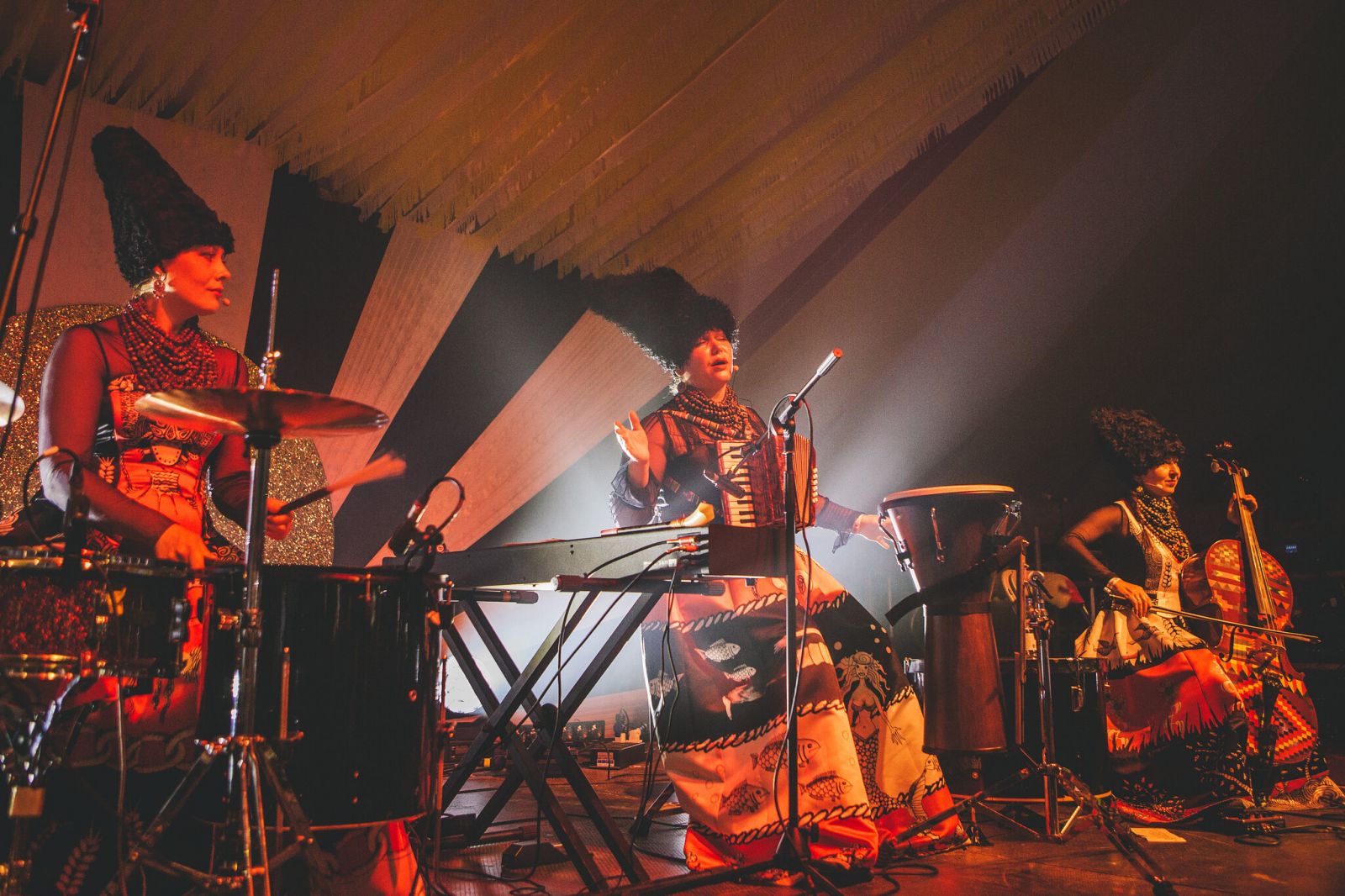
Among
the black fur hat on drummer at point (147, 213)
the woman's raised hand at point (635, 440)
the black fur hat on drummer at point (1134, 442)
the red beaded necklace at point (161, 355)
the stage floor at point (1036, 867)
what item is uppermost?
the black fur hat on drummer at point (147, 213)

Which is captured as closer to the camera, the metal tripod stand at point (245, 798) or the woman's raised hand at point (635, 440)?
the metal tripod stand at point (245, 798)

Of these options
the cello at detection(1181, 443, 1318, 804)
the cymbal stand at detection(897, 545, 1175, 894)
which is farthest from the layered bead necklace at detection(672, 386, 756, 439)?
the cello at detection(1181, 443, 1318, 804)

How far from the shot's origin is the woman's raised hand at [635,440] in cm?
294

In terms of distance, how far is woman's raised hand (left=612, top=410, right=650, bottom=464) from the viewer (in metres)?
2.94

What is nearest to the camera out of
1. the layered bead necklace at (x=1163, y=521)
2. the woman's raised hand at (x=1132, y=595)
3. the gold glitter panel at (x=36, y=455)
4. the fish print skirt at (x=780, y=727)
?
the fish print skirt at (x=780, y=727)

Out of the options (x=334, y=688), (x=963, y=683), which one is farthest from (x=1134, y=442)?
(x=334, y=688)

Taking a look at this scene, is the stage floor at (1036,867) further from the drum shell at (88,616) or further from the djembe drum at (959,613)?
the drum shell at (88,616)

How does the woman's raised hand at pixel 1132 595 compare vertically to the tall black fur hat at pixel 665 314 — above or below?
below

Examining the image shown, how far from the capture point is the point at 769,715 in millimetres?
2850

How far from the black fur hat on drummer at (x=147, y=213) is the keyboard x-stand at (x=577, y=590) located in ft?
4.09

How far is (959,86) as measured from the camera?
4961 millimetres

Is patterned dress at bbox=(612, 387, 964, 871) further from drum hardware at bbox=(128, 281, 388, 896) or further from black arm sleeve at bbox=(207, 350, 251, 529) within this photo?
drum hardware at bbox=(128, 281, 388, 896)

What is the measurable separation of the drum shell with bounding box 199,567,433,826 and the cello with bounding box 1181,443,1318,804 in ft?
12.2

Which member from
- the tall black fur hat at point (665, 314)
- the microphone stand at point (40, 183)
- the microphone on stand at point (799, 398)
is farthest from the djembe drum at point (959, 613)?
the microphone stand at point (40, 183)
